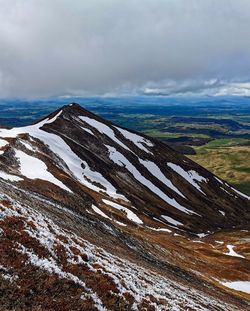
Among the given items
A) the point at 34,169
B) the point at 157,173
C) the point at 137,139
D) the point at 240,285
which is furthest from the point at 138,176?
the point at 240,285

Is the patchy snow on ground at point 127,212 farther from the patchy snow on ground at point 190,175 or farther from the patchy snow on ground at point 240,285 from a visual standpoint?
the patchy snow on ground at point 190,175

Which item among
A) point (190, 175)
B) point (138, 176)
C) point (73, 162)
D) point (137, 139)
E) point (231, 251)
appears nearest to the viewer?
point (231, 251)

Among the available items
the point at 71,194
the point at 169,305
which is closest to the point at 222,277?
the point at 71,194

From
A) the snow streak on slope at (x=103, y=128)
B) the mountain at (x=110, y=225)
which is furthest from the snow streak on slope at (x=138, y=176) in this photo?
the snow streak on slope at (x=103, y=128)

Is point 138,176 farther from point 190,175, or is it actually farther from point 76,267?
point 76,267

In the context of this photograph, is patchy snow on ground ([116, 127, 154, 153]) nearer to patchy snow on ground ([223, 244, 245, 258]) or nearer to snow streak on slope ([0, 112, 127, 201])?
snow streak on slope ([0, 112, 127, 201])

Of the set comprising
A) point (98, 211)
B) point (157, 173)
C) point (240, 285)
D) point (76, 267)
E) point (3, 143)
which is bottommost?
point (240, 285)

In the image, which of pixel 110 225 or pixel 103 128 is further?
→ pixel 103 128
